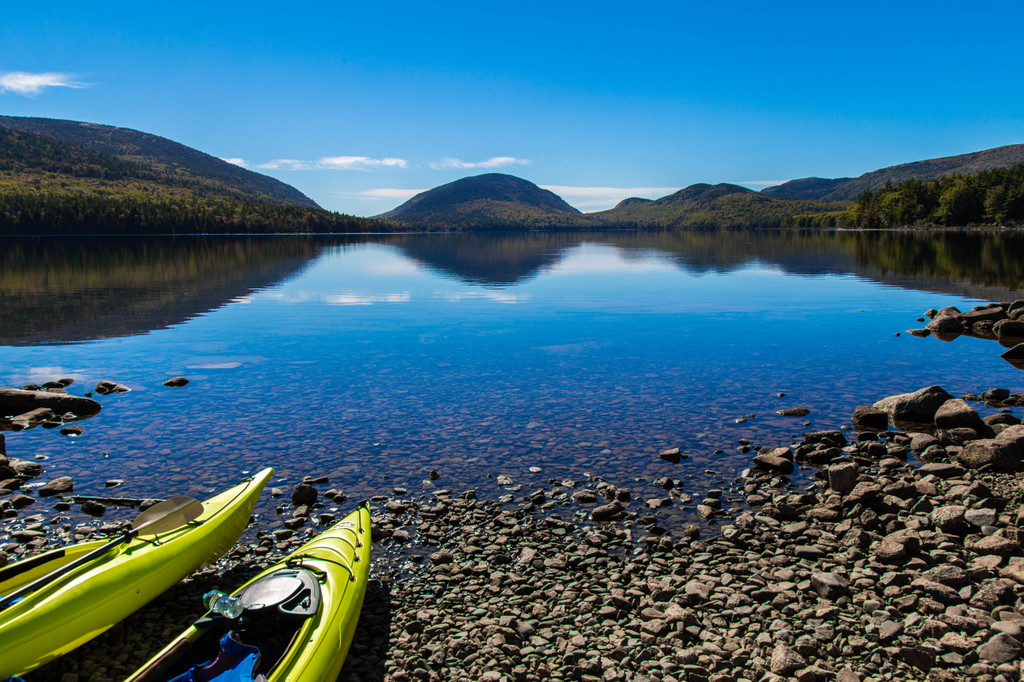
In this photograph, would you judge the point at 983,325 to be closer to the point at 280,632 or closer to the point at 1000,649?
the point at 1000,649

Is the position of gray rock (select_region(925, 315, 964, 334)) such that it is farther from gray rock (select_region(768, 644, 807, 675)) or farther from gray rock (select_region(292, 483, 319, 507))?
gray rock (select_region(292, 483, 319, 507))

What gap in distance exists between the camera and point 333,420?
21875 mm

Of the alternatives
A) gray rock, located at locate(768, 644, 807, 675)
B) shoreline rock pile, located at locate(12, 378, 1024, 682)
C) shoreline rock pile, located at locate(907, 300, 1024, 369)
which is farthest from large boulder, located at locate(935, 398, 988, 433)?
shoreline rock pile, located at locate(907, 300, 1024, 369)

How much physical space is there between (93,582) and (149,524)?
5.51 feet

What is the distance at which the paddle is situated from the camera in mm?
10148

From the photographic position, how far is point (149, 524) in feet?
38.9

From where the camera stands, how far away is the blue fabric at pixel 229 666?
8141 mm

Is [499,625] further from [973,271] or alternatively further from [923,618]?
[973,271]

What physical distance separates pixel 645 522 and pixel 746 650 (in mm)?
4594

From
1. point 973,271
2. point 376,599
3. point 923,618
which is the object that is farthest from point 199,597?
point 973,271

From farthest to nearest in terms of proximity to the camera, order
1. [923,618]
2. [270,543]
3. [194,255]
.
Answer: [194,255] → [270,543] → [923,618]

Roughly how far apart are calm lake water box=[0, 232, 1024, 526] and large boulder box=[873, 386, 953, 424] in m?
1.66

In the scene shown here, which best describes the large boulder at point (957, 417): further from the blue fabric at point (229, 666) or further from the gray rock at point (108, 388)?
the gray rock at point (108, 388)

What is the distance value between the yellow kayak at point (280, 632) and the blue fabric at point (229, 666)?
0.04ft
